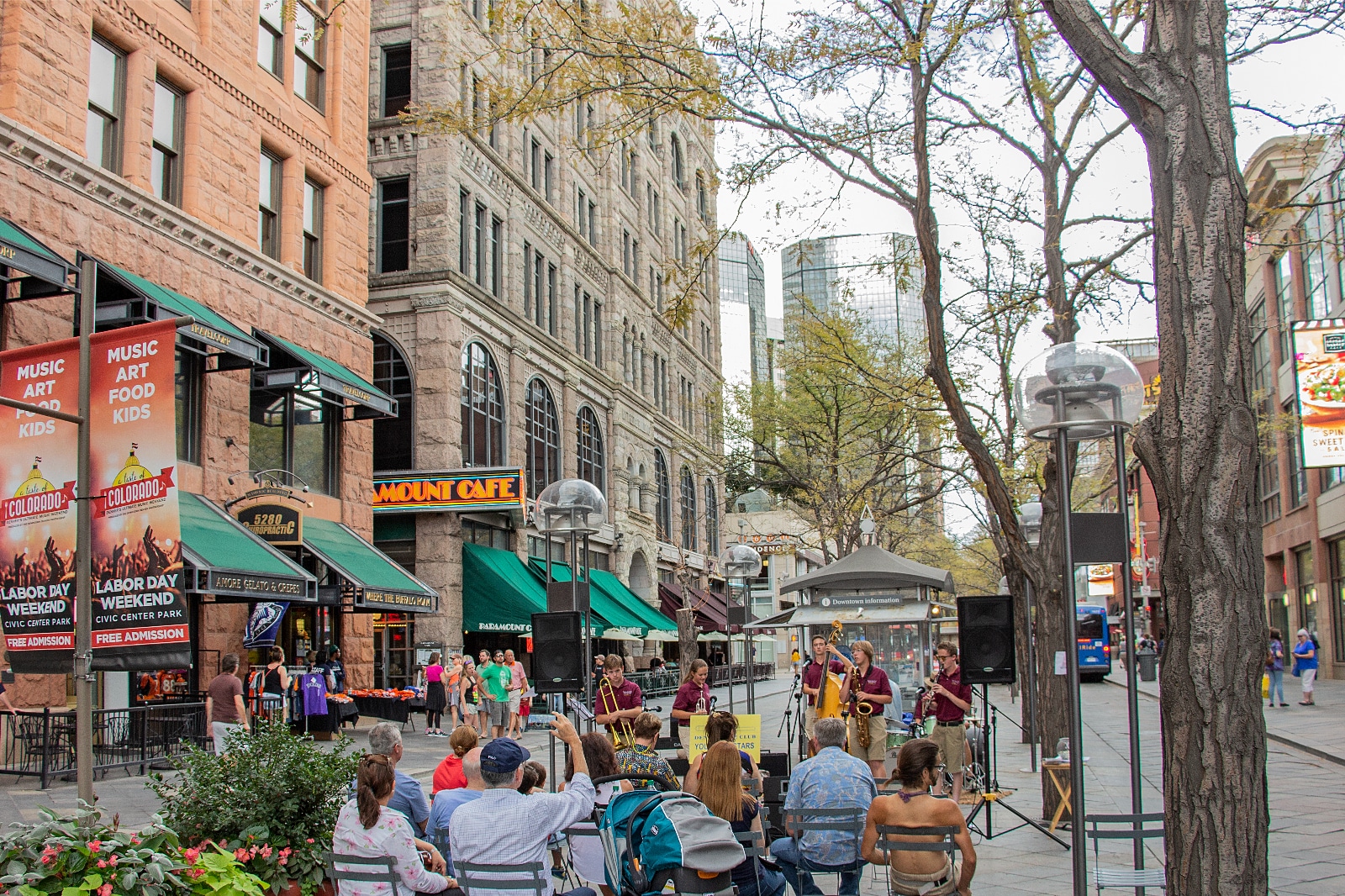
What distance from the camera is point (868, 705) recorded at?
1213 cm

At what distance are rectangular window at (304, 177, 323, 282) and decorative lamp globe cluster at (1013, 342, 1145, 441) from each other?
18634 millimetres

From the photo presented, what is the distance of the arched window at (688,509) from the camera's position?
Answer: 54469 mm

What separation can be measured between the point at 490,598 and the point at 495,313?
823 cm

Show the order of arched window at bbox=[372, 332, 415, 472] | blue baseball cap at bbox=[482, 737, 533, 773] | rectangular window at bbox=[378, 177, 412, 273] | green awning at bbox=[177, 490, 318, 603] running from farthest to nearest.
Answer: rectangular window at bbox=[378, 177, 412, 273] → arched window at bbox=[372, 332, 415, 472] → green awning at bbox=[177, 490, 318, 603] → blue baseball cap at bbox=[482, 737, 533, 773]

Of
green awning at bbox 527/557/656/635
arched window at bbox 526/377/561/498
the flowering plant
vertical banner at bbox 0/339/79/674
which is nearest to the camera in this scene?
the flowering plant

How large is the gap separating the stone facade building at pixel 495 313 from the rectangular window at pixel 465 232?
6 centimetres

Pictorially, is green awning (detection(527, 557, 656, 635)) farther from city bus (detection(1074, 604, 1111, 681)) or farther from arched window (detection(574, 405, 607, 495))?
city bus (detection(1074, 604, 1111, 681))

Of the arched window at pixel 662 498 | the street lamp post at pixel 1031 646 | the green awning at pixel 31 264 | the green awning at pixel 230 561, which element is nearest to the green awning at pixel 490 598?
the green awning at pixel 230 561

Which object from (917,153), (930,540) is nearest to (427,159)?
(917,153)

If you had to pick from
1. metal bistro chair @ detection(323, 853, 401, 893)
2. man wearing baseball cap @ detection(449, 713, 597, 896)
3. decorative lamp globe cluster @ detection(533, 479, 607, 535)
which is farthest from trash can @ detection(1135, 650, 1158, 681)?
metal bistro chair @ detection(323, 853, 401, 893)

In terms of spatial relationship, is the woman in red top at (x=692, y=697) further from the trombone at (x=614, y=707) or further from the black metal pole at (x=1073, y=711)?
the black metal pole at (x=1073, y=711)

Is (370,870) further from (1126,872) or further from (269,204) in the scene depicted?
(269,204)

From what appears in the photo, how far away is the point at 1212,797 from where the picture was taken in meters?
5.34

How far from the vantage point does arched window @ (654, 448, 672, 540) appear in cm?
4888
